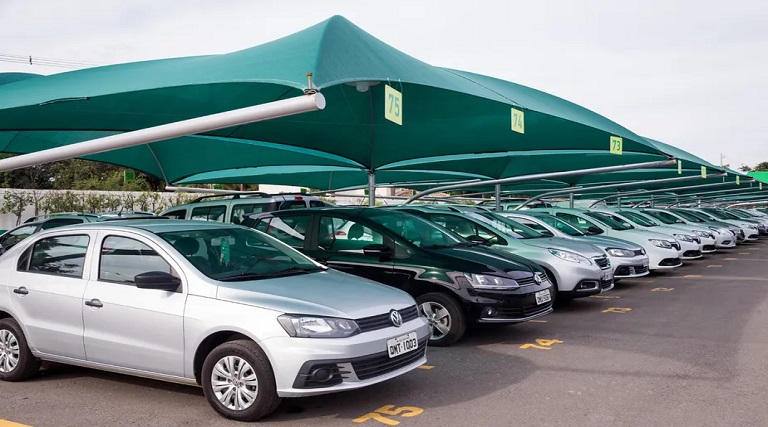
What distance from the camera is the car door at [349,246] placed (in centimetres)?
809

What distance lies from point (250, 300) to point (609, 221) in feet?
42.1

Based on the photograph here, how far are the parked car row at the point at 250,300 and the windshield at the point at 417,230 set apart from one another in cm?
3

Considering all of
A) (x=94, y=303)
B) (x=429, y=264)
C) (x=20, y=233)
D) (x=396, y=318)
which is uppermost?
(x=20, y=233)

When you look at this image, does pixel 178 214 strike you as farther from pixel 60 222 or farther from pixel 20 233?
pixel 20 233

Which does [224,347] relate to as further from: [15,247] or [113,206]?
[113,206]

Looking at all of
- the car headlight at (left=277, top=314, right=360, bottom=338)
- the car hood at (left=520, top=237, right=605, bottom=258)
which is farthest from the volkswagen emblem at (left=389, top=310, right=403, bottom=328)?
the car hood at (left=520, top=237, right=605, bottom=258)

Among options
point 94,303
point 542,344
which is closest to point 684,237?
point 542,344

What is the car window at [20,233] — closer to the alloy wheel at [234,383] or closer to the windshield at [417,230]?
the windshield at [417,230]

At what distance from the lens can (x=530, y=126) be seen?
14758 millimetres

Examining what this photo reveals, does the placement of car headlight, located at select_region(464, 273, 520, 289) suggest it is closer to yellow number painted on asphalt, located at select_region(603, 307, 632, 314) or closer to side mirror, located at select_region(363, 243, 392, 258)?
side mirror, located at select_region(363, 243, 392, 258)

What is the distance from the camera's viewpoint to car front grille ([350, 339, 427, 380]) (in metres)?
4.94

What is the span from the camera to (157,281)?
5211 mm

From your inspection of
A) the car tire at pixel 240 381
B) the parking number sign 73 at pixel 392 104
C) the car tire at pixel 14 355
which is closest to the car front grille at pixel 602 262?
the parking number sign 73 at pixel 392 104

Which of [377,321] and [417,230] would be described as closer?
[377,321]
